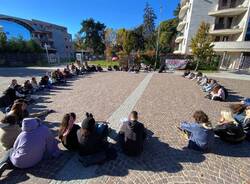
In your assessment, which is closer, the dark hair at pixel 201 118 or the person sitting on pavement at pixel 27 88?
the dark hair at pixel 201 118

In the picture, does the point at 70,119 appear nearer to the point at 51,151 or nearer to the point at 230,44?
the point at 51,151

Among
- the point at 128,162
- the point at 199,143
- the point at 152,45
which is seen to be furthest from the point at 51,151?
the point at 152,45

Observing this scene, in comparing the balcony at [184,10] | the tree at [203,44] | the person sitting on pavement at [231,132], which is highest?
the balcony at [184,10]

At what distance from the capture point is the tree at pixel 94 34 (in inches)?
2077

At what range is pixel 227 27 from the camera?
90.5 ft

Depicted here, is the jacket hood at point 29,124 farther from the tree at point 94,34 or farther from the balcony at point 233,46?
the tree at point 94,34

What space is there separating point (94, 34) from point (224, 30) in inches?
1527

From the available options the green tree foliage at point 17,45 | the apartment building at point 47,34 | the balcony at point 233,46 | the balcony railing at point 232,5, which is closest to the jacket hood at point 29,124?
the balcony at point 233,46

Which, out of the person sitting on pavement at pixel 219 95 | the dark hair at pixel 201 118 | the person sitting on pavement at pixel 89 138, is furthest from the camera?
the person sitting on pavement at pixel 219 95

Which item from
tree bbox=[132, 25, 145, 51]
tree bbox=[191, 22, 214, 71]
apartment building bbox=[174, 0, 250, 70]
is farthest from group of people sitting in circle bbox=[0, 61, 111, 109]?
tree bbox=[132, 25, 145, 51]

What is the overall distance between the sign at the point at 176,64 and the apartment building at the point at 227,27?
632 centimetres

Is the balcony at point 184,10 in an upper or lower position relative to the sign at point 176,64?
upper

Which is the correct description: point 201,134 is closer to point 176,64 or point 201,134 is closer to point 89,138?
point 89,138

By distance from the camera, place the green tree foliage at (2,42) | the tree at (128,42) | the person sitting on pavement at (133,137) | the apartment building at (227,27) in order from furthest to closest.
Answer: the tree at (128,42) → the green tree foliage at (2,42) → the apartment building at (227,27) → the person sitting on pavement at (133,137)
